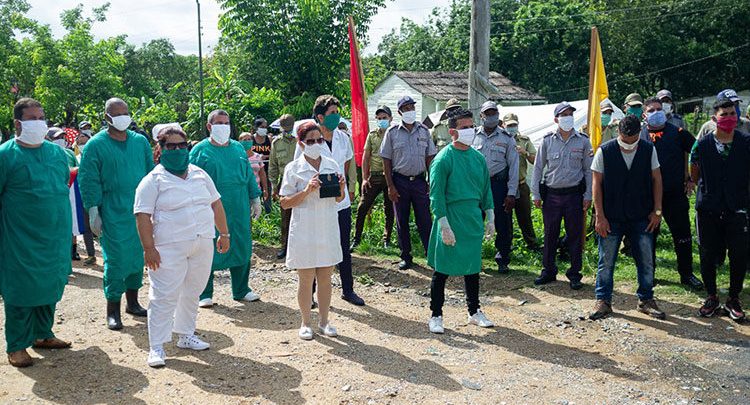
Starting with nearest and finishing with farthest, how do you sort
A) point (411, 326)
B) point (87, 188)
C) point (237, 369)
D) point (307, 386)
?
1. point (307, 386)
2. point (237, 369)
3. point (87, 188)
4. point (411, 326)

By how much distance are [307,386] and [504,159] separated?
14.5 ft

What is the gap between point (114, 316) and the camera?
6594 mm

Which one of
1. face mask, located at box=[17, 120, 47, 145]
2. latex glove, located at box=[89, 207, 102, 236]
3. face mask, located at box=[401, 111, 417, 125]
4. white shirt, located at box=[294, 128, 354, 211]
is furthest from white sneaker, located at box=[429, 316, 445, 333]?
face mask, located at box=[17, 120, 47, 145]

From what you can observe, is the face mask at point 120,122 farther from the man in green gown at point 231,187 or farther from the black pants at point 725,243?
the black pants at point 725,243

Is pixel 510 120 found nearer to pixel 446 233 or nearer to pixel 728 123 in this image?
pixel 728 123

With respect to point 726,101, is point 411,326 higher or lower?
lower

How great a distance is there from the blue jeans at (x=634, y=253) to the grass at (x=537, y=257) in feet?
2.59

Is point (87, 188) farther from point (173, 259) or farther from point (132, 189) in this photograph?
point (173, 259)

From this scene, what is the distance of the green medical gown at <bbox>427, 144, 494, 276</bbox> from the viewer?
20.4 feet

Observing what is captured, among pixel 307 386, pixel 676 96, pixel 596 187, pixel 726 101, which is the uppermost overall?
pixel 676 96

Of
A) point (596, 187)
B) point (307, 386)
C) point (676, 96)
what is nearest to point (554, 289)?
point (596, 187)

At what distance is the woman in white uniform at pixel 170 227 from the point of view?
531 cm

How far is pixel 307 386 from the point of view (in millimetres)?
5152

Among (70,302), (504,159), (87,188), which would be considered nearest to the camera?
(87,188)
